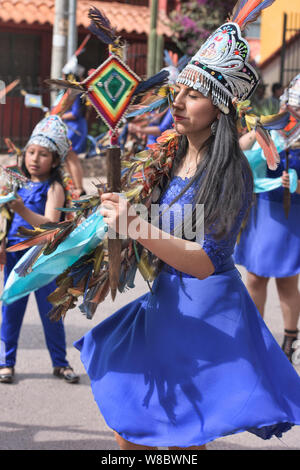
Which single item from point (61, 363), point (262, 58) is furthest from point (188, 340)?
point (262, 58)

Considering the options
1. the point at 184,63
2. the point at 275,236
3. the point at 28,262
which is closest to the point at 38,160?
the point at 184,63

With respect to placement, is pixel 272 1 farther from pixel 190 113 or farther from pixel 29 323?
pixel 29 323

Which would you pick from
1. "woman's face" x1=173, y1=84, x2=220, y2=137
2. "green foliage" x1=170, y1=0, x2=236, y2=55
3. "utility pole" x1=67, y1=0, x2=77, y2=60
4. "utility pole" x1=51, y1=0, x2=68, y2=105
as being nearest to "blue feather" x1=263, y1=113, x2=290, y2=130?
"woman's face" x1=173, y1=84, x2=220, y2=137

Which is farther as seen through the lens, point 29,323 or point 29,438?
point 29,323

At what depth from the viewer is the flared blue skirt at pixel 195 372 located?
248cm

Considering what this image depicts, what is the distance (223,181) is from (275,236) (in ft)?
8.38

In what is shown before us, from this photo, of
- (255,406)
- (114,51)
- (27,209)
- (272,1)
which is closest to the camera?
(114,51)

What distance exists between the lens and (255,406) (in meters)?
2.46

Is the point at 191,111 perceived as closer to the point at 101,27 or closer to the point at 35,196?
the point at 101,27

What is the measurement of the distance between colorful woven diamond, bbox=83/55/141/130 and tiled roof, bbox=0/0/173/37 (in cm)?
1292

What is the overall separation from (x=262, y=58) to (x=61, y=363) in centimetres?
1858

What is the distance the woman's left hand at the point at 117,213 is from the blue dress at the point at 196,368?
355mm
